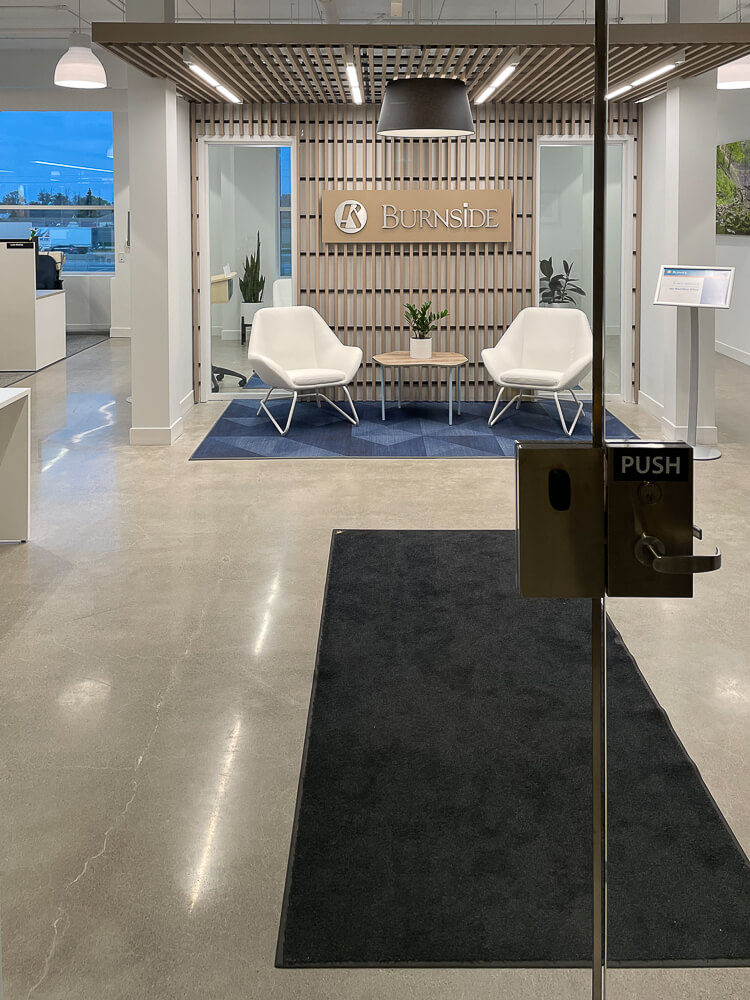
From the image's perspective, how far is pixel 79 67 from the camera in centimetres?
956

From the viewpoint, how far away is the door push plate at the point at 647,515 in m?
1.15

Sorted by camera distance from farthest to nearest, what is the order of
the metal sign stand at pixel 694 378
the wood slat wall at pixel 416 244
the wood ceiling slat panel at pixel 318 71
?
the wood slat wall at pixel 416 244, the metal sign stand at pixel 694 378, the wood ceiling slat panel at pixel 318 71

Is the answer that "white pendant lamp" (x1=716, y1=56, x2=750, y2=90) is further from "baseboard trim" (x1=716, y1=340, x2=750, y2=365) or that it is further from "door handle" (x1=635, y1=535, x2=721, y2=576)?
"door handle" (x1=635, y1=535, x2=721, y2=576)

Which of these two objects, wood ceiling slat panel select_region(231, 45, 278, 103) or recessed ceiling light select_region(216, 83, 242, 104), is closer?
wood ceiling slat panel select_region(231, 45, 278, 103)

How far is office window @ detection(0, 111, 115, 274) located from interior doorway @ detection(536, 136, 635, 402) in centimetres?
900

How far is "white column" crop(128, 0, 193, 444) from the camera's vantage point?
783 cm

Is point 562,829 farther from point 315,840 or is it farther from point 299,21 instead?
point 299,21

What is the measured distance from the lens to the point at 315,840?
111 inches

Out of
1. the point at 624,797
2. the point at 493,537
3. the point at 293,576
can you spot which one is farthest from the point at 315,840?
the point at 493,537

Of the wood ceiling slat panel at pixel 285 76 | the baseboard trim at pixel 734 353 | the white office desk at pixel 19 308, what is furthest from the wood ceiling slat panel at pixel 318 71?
the baseboard trim at pixel 734 353

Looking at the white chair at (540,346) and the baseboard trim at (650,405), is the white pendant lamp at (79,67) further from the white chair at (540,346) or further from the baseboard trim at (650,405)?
the baseboard trim at (650,405)

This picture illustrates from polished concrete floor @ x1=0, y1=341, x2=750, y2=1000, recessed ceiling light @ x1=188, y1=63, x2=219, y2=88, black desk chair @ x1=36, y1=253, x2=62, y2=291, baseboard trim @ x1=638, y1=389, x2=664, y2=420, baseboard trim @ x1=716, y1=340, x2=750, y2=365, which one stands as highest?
recessed ceiling light @ x1=188, y1=63, x2=219, y2=88

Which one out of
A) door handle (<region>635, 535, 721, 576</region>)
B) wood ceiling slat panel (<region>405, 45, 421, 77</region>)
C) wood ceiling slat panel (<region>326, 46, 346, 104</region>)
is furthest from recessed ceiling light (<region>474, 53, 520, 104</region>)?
door handle (<region>635, 535, 721, 576</region>)

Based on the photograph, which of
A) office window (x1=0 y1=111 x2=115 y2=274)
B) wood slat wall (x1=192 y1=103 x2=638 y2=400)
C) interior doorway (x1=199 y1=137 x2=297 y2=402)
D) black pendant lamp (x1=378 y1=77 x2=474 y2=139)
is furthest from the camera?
office window (x1=0 y1=111 x2=115 y2=274)
